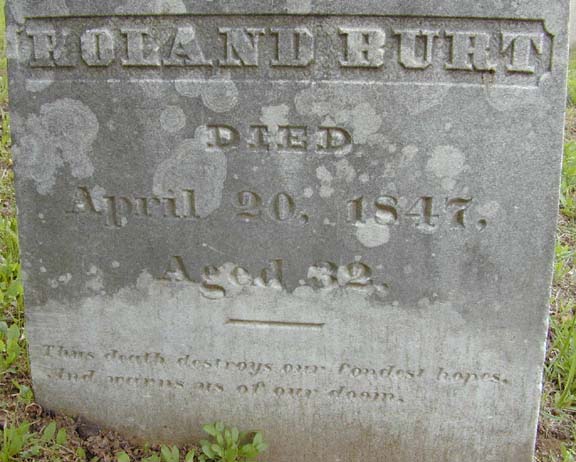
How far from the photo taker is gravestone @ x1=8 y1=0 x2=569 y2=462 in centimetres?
206

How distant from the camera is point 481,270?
223cm

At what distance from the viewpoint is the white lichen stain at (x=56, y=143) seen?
222cm

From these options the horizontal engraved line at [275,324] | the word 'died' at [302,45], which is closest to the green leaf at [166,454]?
the horizontal engraved line at [275,324]

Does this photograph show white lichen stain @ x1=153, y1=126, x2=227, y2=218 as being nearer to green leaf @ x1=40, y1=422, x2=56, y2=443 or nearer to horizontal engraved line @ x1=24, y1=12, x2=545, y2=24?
horizontal engraved line @ x1=24, y1=12, x2=545, y2=24

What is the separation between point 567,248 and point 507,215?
1.64 meters

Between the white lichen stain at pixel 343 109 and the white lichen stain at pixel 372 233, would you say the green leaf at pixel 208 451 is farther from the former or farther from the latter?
the white lichen stain at pixel 343 109

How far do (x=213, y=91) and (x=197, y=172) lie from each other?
0.28 meters

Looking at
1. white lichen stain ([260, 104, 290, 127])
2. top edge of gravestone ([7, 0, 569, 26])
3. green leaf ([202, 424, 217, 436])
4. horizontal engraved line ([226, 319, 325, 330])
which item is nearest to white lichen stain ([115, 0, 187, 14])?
top edge of gravestone ([7, 0, 569, 26])

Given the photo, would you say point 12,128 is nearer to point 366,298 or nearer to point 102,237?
point 102,237

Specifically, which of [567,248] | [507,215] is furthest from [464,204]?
[567,248]

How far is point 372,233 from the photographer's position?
224 cm

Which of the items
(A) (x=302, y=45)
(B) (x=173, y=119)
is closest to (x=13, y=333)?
(B) (x=173, y=119)

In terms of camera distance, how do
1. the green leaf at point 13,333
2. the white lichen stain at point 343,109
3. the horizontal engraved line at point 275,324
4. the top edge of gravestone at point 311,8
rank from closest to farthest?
the top edge of gravestone at point 311,8 → the white lichen stain at point 343,109 → the horizontal engraved line at point 275,324 → the green leaf at point 13,333

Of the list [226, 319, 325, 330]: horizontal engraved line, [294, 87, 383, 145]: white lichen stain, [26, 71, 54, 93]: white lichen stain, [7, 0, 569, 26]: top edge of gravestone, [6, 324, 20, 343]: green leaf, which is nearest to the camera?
[7, 0, 569, 26]: top edge of gravestone
